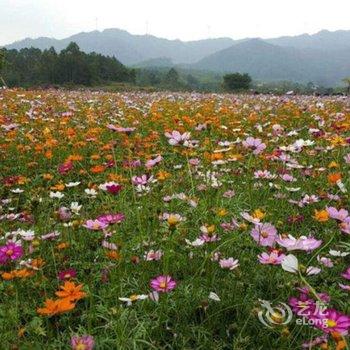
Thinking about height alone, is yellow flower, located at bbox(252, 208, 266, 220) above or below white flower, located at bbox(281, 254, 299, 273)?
below

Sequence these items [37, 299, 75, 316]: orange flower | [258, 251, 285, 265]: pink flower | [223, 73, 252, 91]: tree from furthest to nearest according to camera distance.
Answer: [223, 73, 252, 91]: tree → [258, 251, 285, 265]: pink flower → [37, 299, 75, 316]: orange flower

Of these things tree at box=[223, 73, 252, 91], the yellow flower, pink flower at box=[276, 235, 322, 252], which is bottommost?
tree at box=[223, 73, 252, 91]

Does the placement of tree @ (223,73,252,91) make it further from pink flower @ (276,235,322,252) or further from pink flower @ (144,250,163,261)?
pink flower @ (276,235,322,252)

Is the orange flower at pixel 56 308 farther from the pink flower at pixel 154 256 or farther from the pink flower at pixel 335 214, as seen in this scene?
the pink flower at pixel 335 214

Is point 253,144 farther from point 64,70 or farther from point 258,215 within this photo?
point 64,70

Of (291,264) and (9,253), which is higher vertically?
(291,264)

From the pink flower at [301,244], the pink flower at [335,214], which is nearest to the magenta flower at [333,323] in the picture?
the pink flower at [301,244]

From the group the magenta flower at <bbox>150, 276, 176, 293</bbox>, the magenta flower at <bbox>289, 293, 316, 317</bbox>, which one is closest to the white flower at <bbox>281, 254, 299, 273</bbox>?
the magenta flower at <bbox>289, 293, 316, 317</bbox>

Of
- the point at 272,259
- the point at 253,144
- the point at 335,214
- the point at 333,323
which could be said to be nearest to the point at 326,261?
the point at 335,214

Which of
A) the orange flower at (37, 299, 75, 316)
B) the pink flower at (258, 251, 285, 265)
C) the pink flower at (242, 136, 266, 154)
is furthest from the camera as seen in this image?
the pink flower at (242, 136, 266, 154)

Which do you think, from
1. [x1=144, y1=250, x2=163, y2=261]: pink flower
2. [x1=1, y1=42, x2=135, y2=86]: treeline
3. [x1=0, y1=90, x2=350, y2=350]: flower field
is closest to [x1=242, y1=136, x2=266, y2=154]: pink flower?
[x1=0, y1=90, x2=350, y2=350]: flower field

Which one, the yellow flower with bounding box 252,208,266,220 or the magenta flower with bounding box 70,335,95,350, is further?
the yellow flower with bounding box 252,208,266,220

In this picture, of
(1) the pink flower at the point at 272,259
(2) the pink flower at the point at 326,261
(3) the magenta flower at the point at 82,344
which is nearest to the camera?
(3) the magenta flower at the point at 82,344

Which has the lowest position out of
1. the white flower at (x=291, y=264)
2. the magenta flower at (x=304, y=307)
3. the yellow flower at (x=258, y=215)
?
the magenta flower at (x=304, y=307)
